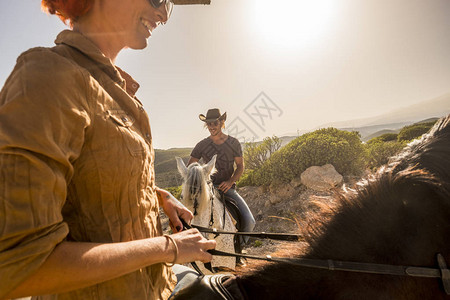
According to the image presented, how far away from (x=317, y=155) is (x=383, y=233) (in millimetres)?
8343

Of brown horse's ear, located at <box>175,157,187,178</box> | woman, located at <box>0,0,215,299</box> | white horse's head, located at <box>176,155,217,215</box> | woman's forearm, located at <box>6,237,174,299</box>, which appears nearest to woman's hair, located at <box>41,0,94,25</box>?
woman, located at <box>0,0,215,299</box>

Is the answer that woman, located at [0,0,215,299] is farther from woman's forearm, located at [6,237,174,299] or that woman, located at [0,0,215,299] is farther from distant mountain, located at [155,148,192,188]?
distant mountain, located at [155,148,192,188]

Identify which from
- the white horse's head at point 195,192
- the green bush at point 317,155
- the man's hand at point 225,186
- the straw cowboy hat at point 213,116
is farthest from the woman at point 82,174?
the green bush at point 317,155

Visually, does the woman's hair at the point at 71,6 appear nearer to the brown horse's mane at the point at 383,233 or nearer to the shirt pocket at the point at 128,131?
the shirt pocket at the point at 128,131

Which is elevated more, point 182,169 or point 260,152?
point 182,169

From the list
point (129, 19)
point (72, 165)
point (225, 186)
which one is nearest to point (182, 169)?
point (225, 186)

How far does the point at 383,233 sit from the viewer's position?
3.80 ft

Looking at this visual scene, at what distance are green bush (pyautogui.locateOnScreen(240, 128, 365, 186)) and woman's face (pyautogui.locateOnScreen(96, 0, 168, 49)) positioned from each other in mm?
8683

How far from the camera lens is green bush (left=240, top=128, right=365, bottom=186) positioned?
348 inches

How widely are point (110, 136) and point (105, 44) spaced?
0.53 meters

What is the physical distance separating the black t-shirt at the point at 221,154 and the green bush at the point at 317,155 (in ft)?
15.0

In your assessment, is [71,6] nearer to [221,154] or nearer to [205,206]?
[205,206]

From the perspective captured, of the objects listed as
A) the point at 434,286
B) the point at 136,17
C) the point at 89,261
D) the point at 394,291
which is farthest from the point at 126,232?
the point at 434,286

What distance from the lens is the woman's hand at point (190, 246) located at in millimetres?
1029
